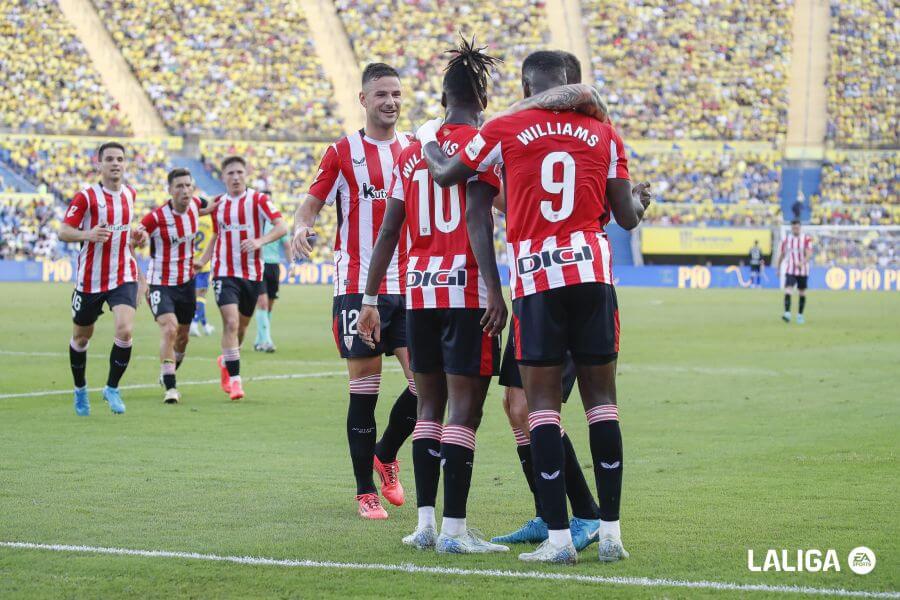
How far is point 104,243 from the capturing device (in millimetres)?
12078

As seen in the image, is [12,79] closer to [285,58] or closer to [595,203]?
[285,58]

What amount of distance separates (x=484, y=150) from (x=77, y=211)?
7114mm

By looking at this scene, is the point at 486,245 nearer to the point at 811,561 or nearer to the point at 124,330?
the point at 811,561

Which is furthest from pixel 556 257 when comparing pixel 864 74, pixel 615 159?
pixel 864 74

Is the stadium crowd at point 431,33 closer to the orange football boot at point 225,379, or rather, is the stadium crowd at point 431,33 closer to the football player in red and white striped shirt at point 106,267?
the orange football boot at point 225,379

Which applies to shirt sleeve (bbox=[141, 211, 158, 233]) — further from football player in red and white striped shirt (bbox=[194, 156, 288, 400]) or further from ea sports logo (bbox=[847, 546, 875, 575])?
ea sports logo (bbox=[847, 546, 875, 575])

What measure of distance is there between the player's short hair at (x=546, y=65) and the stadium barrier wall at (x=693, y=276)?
37500 millimetres

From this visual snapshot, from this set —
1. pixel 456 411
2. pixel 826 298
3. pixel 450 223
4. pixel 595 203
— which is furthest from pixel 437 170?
pixel 826 298

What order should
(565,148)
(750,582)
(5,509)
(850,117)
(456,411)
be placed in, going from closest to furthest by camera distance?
(750,582)
(565,148)
(456,411)
(5,509)
(850,117)

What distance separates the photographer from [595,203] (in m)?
5.85

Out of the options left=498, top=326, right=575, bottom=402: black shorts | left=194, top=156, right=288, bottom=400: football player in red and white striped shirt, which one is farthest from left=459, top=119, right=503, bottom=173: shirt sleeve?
left=194, top=156, right=288, bottom=400: football player in red and white striped shirt

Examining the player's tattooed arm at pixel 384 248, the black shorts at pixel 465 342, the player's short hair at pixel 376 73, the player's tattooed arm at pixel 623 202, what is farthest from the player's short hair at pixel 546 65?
the player's short hair at pixel 376 73

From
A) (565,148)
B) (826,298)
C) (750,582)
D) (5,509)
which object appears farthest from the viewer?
(826,298)

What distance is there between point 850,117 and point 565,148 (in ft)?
157
